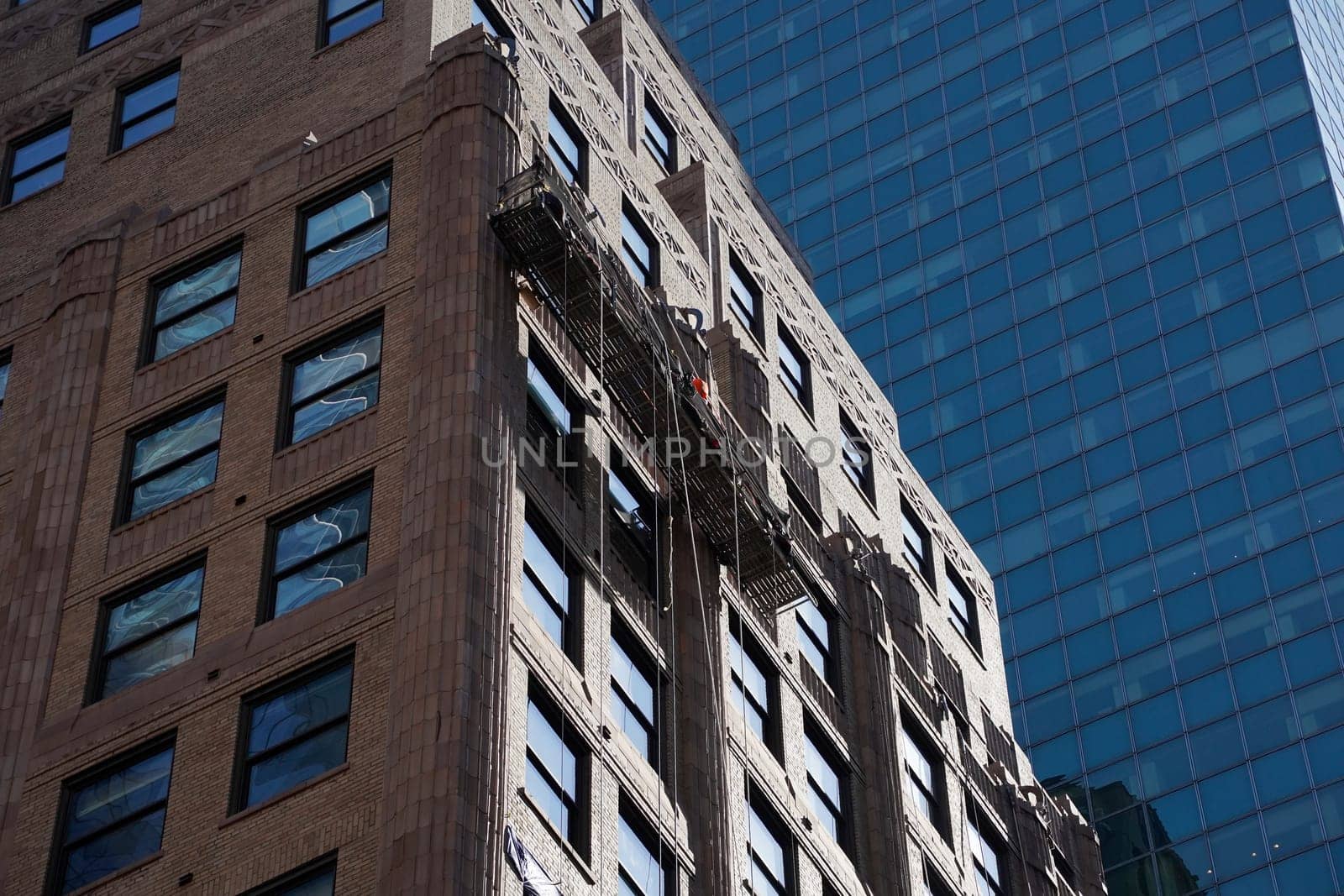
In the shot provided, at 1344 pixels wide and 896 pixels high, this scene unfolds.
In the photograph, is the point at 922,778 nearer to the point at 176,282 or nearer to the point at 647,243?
the point at 647,243

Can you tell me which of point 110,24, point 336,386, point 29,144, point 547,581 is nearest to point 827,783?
point 547,581

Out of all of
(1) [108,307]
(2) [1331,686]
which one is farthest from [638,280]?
(2) [1331,686]

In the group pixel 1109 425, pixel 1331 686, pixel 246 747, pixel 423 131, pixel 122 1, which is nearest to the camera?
pixel 246 747

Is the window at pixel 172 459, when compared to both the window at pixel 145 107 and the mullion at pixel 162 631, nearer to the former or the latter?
the mullion at pixel 162 631

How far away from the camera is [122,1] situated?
168 feet

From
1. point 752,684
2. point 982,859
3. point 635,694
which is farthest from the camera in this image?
point 982,859

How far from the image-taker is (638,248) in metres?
49.0

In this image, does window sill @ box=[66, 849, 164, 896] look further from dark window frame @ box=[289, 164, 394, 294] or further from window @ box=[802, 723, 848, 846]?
window @ box=[802, 723, 848, 846]

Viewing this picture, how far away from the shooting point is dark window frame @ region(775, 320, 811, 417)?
5541 cm

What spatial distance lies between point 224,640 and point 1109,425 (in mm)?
74213

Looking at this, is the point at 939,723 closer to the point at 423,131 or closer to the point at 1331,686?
the point at 423,131

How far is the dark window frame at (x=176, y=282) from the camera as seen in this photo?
41.8m

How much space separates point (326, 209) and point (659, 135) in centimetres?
1597

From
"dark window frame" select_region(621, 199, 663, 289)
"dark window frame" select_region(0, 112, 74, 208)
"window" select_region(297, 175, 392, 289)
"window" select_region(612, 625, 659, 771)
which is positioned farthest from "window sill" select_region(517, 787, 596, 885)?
"dark window frame" select_region(0, 112, 74, 208)
